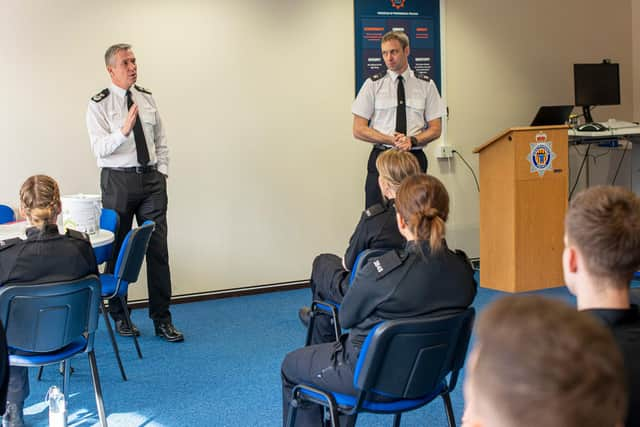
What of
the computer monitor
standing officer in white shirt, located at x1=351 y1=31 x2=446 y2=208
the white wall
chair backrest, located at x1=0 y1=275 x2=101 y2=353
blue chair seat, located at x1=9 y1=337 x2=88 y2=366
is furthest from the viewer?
the computer monitor

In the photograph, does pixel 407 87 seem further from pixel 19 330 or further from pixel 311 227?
pixel 19 330

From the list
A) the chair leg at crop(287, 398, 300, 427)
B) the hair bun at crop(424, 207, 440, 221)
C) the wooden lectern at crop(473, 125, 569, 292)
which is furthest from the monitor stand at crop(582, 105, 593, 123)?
the chair leg at crop(287, 398, 300, 427)

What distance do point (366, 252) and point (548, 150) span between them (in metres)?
3.05

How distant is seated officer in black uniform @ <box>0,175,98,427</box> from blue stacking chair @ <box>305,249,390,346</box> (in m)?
1.11

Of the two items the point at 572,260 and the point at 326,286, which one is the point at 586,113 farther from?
the point at 572,260

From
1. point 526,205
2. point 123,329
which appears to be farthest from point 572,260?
point 526,205

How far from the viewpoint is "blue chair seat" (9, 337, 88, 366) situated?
293 centimetres

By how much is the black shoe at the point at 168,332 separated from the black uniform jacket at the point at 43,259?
66.5 inches

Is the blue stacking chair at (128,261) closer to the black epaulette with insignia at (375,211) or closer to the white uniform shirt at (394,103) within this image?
the black epaulette with insignia at (375,211)

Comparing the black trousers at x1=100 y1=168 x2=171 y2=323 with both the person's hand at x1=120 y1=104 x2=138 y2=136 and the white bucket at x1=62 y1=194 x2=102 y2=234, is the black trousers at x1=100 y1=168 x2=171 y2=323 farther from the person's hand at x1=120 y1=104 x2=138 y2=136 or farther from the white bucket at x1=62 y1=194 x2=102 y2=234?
the white bucket at x1=62 y1=194 x2=102 y2=234

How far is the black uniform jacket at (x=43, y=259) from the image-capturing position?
2.94m

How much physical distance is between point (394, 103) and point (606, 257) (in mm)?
3707

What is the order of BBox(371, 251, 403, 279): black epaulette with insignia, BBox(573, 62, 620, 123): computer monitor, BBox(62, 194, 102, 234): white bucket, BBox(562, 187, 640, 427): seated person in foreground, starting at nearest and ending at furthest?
BBox(562, 187, 640, 427): seated person in foreground < BBox(371, 251, 403, 279): black epaulette with insignia < BBox(62, 194, 102, 234): white bucket < BBox(573, 62, 620, 123): computer monitor

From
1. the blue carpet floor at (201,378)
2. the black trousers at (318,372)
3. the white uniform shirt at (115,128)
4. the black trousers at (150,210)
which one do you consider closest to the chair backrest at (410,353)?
the black trousers at (318,372)
